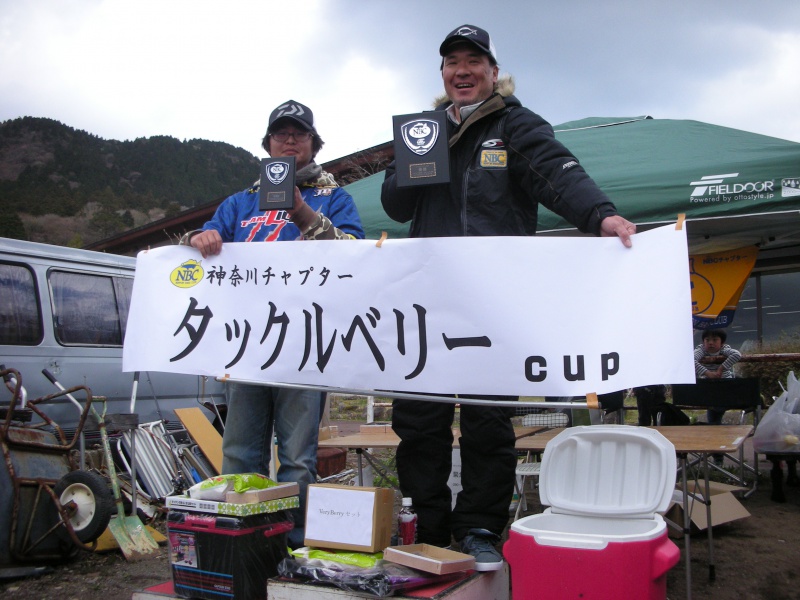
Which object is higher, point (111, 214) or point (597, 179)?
point (111, 214)

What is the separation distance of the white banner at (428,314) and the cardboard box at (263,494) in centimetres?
40

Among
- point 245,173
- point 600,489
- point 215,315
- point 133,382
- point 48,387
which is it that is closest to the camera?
point 600,489

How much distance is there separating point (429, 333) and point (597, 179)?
93.5 inches

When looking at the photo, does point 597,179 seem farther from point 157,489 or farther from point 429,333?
point 157,489

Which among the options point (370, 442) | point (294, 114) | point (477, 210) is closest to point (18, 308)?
point (370, 442)

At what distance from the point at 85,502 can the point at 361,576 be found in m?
2.51

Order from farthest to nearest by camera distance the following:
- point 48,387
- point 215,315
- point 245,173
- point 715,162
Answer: point 245,173 < point 48,387 < point 715,162 < point 215,315

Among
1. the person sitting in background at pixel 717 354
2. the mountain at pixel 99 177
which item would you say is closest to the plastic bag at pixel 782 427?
the person sitting in background at pixel 717 354

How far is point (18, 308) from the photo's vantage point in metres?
5.45

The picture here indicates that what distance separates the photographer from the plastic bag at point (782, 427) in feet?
16.6

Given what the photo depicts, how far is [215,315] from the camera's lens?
2.59 meters

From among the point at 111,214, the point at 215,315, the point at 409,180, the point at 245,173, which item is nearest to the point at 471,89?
the point at 409,180

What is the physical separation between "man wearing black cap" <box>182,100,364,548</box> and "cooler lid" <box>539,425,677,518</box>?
95 cm

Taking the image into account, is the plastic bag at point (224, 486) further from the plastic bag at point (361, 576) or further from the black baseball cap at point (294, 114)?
the black baseball cap at point (294, 114)
